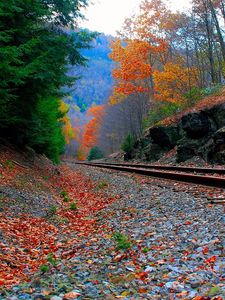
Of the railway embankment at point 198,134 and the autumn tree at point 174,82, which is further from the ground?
the autumn tree at point 174,82

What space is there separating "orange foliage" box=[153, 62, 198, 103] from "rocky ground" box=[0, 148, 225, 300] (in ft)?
63.8

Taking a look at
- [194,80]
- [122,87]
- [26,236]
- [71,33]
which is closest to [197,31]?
[194,80]

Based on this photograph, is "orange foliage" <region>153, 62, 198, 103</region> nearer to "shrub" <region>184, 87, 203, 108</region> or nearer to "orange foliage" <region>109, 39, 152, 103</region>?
"shrub" <region>184, 87, 203, 108</region>

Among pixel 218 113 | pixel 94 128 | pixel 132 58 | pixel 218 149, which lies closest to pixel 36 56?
pixel 218 149

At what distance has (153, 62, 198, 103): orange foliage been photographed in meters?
27.5

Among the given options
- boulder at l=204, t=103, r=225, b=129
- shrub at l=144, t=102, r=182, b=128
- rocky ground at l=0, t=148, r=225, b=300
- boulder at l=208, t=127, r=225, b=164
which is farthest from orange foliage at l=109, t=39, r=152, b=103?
rocky ground at l=0, t=148, r=225, b=300

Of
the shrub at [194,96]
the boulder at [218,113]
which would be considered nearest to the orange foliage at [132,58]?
the shrub at [194,96]

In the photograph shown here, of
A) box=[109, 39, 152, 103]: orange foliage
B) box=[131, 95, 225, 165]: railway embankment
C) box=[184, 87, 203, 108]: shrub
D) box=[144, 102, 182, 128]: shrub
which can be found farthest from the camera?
box=[109, 39, 152, 103]: orange foliage

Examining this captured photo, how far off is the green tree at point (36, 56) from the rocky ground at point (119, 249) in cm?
445

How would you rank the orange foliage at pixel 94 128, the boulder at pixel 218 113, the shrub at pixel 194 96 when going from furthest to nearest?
the orange foliage at pixel 94 128
the shrub at pixel 194 96
the boulder at pixel 218 113

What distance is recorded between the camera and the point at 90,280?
3.99 metres

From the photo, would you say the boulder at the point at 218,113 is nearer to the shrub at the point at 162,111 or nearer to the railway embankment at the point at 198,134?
the railway embankment at the point at 198,134

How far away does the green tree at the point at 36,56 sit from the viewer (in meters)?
12.0

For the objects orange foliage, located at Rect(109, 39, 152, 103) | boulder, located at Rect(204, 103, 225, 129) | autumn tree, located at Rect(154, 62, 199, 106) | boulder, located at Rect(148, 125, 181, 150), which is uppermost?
orange foliage, located at Rect(109, 39, 152, 103)
